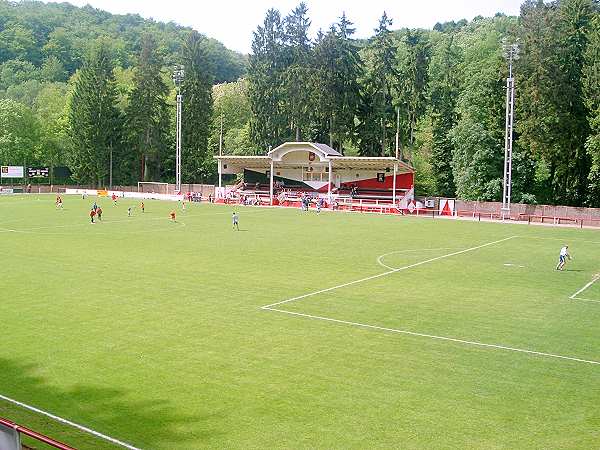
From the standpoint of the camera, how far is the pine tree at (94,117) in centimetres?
9650

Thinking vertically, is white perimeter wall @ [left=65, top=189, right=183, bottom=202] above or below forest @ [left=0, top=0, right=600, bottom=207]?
below

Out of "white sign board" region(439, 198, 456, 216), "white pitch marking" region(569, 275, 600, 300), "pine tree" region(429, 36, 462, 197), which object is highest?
"pine tree" region(429, 36, 462, 197)

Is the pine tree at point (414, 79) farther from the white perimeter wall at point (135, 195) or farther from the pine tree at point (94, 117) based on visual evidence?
the pine tree at point (94, 117)

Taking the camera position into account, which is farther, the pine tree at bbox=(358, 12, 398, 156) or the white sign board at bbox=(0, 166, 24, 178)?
the white sign board at bbox=(0, 166, 24, 178)

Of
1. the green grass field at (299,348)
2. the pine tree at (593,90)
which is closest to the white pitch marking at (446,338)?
the green grass field at (299,348)

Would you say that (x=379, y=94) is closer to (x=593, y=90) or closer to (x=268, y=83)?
(x=268, y=83)

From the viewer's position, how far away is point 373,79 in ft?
283

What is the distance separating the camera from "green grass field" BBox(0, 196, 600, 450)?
1182 centimetres

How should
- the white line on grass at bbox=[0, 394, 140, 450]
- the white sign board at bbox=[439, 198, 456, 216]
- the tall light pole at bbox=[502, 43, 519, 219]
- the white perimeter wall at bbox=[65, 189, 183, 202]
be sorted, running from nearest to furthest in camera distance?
the white line on grass at bbox=[0, 394, 140, 450]
the tall light pole at bbox=[502, 43, 519, 219]
the white sign board at bbox=[439, 198, 456, 216]
the white perimeter wall at bbox=[65, 189, 183, 202]

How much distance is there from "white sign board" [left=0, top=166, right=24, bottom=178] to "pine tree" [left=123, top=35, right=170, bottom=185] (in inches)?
582

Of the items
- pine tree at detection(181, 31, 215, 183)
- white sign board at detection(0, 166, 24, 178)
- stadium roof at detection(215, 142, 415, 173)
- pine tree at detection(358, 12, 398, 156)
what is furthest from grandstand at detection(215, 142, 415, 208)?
white sign board at detection(0, 166, 24, 178)

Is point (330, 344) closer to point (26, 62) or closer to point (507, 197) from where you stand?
point (507, 197)

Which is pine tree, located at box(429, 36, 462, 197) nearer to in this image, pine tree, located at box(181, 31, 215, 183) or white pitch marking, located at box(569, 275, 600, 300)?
pine tree, located at box(181, 31, 215, 183)

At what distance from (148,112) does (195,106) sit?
24.1 ft
